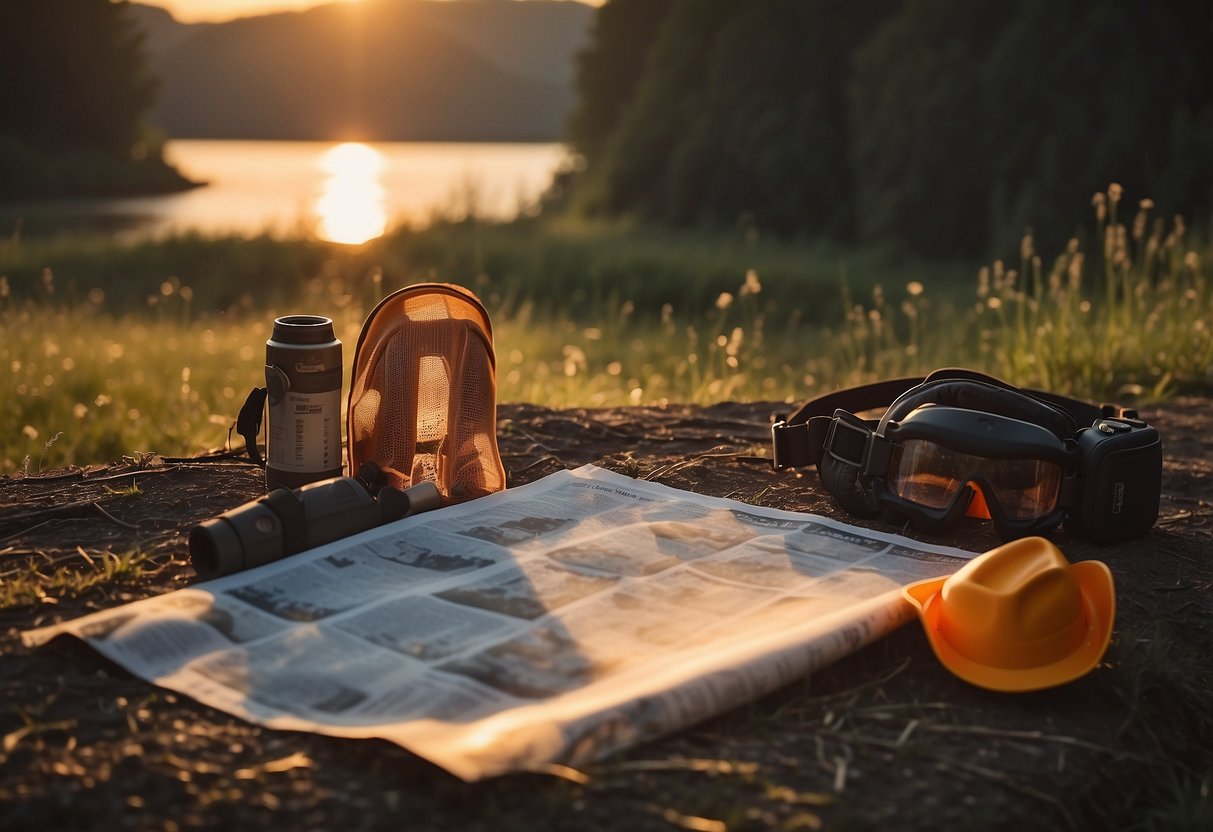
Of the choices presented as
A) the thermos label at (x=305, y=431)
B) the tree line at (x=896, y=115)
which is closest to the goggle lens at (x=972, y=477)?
the thermos label at (x=305, y=431)

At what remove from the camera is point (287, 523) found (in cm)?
202

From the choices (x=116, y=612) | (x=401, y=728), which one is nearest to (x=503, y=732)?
(x=401, y=728)

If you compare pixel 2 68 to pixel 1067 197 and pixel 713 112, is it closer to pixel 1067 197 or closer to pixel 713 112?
pixel 713 112

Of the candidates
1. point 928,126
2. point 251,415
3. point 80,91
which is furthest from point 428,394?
point 80,91

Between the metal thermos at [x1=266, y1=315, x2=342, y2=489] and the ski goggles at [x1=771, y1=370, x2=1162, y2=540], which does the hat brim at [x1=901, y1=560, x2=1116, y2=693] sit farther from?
the metal thermos at [x1=266, y1=315, x2=342, y2=489]

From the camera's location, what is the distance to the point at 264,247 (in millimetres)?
9875

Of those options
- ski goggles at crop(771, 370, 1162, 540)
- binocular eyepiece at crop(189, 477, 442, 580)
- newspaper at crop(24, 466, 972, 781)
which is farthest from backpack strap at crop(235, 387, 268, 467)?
ski goggles at crop(771, 370, 1162, 540)

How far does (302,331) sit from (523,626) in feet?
3.11

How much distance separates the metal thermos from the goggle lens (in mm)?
1214

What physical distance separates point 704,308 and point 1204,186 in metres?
4.46

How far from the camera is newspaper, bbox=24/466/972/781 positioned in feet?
4.72

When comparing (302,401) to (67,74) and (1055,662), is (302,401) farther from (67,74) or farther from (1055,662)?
(67,74)

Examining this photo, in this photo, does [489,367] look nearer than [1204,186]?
Yes

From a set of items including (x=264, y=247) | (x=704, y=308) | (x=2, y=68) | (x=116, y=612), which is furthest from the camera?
(x=2, y=68)
